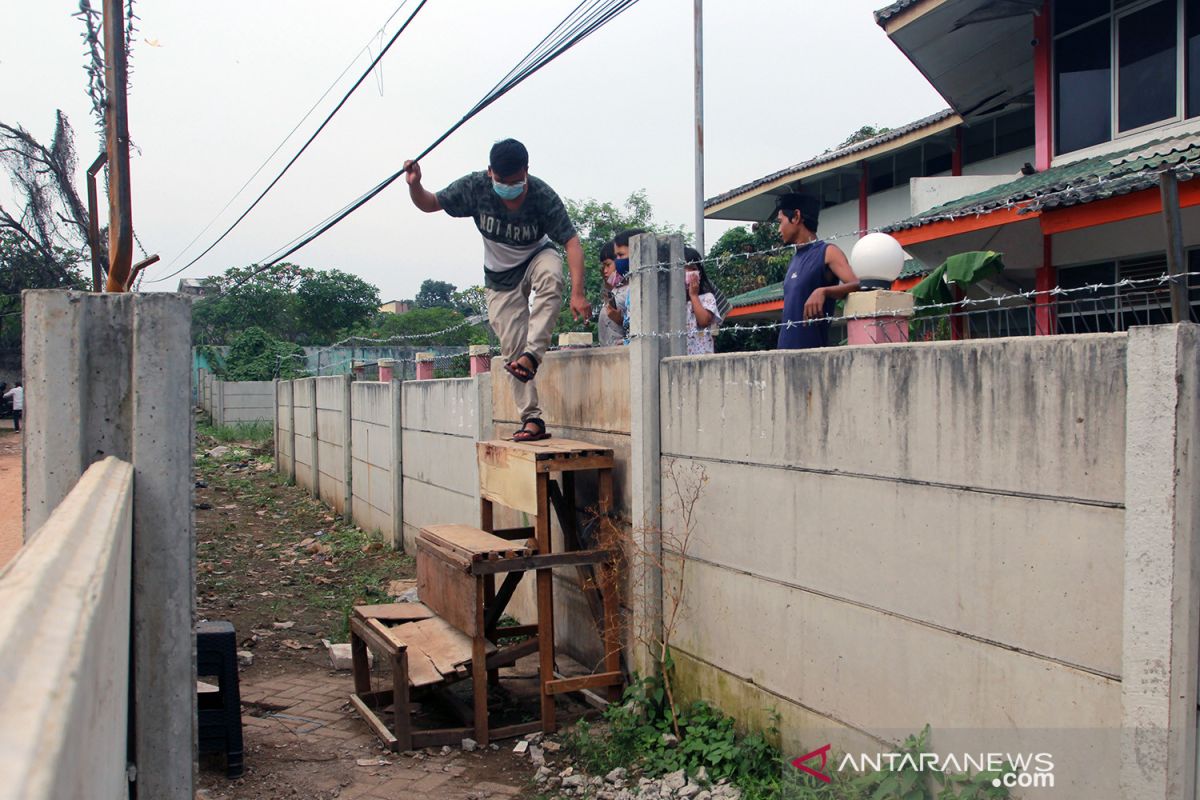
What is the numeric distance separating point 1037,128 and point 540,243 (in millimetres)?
6697

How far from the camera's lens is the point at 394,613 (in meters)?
5.63

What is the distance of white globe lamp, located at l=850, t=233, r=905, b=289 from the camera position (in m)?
4.84

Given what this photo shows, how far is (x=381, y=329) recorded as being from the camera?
141 feet

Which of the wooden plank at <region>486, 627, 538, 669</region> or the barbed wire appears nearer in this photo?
the barbed wire

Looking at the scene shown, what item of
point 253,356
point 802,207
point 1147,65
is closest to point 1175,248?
point 802,207

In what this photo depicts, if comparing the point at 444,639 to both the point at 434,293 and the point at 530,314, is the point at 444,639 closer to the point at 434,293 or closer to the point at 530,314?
the point at 530,314

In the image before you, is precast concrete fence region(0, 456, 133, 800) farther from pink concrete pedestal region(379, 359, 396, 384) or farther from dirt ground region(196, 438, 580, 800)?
pink concrete pedestal region(379, 359, 396, 384)

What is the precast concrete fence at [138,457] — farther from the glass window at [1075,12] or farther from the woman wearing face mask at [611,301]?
the glass window at [1075,12]

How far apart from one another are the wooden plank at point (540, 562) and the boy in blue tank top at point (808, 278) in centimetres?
148

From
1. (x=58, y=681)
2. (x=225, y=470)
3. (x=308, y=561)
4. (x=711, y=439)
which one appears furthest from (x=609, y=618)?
(x=225, y=470)

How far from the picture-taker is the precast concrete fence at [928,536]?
2518mm

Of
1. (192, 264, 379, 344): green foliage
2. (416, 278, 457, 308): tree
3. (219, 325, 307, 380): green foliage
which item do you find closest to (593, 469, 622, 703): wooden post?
(219, 325, 307, 380): green foliage

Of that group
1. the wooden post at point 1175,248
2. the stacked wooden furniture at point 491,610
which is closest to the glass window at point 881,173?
the stacked wooden furniture at point 491,610

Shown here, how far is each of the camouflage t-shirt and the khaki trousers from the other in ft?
0.35
